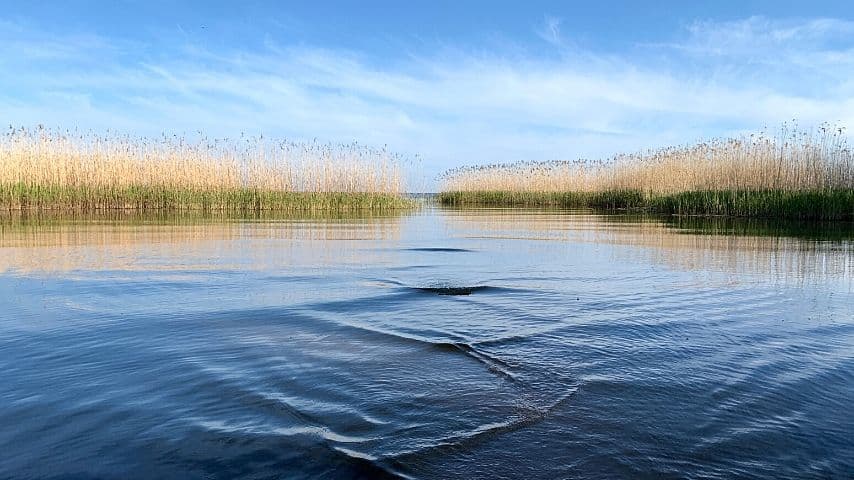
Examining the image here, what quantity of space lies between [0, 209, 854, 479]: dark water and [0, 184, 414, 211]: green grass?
12.2 metres

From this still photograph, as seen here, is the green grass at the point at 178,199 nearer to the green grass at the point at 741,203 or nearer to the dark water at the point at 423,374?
the green grass at the point at 741,203

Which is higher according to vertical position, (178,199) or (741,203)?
(178,199)

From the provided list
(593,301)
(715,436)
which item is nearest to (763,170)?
(593,301)

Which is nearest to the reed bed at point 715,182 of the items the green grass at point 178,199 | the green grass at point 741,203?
the green grass at point 741,203

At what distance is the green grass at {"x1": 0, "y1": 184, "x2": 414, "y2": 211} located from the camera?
51.4ft

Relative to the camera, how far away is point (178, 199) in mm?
18000

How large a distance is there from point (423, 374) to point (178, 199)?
17.2m

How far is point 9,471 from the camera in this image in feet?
5.23

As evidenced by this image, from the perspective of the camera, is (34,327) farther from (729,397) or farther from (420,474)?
(729,397)

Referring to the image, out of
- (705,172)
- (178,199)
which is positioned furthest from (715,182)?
(178,199)

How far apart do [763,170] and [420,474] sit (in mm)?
17135

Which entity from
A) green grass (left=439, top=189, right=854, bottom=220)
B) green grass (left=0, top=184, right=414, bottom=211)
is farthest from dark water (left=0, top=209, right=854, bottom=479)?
green grass (left=0, top=184, right=414, bottom=211)

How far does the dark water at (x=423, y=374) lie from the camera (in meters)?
1.71

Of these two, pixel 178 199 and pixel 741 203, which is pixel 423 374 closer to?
pixel 741 203
